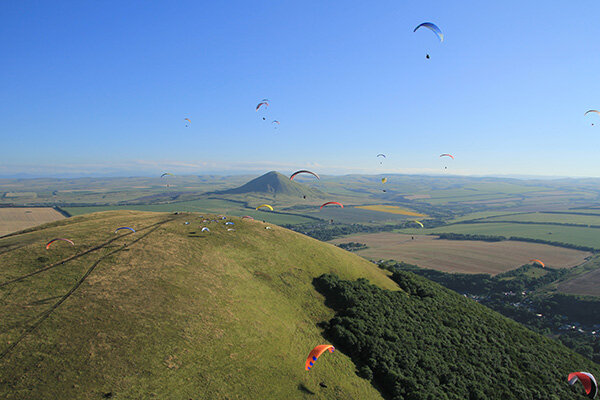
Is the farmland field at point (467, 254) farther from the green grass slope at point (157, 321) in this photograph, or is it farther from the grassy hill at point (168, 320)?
the green grass slope at point (157, 321)

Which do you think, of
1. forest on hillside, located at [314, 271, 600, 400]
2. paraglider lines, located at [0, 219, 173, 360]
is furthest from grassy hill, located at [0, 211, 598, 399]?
forest on hillside, located at [314, 271, 600, 400]

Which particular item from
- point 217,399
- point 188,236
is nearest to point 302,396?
point 217,399

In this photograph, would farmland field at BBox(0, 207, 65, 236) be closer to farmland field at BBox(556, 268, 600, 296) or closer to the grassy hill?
the grassy hill

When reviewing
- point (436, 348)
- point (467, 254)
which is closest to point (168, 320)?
point (436, 348)

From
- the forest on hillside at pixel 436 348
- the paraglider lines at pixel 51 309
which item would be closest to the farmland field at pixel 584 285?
the forest on hillside at pixel 436 348

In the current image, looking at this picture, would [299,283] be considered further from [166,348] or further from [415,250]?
[415,250]
